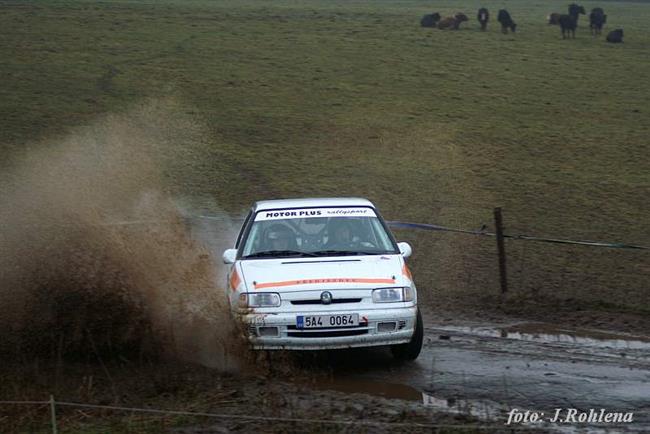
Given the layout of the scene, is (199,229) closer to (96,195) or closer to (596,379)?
(96,195)

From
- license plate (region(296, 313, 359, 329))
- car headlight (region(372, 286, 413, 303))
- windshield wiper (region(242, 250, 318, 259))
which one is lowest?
license plate (region(296, 313, 359, 329))

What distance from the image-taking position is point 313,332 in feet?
28.2

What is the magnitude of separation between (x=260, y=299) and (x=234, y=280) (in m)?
0.57

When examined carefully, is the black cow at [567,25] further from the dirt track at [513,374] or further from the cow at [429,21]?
the dirt track at [513,374]

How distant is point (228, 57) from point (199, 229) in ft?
71.5

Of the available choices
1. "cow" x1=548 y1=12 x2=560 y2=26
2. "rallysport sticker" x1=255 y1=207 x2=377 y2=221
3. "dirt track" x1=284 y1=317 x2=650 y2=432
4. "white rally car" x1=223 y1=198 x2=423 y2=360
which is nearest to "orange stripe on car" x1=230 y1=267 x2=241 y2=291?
"white rally car" x1=223 y1=198 x2=423 y2=360

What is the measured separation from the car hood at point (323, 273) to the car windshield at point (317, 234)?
215 mm

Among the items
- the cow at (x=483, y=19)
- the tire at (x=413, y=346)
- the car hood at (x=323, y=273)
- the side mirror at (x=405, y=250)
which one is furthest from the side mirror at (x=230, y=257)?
the cow at (x=483, y=19)

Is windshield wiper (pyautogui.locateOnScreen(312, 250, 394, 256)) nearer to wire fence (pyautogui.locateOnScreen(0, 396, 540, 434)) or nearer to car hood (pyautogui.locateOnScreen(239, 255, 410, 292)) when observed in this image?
car hood (pyautogui.locateOnScreen(239, 255, 410, 292))

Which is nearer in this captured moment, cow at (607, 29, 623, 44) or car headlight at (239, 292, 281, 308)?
car headlight at (239, 292, 281, 308)

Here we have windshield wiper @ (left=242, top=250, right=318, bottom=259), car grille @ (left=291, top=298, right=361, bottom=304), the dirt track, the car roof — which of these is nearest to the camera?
the dirt track

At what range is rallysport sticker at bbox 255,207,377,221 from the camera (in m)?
10.2

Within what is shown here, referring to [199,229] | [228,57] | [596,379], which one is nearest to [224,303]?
[596,379]

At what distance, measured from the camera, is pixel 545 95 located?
32969 mm
